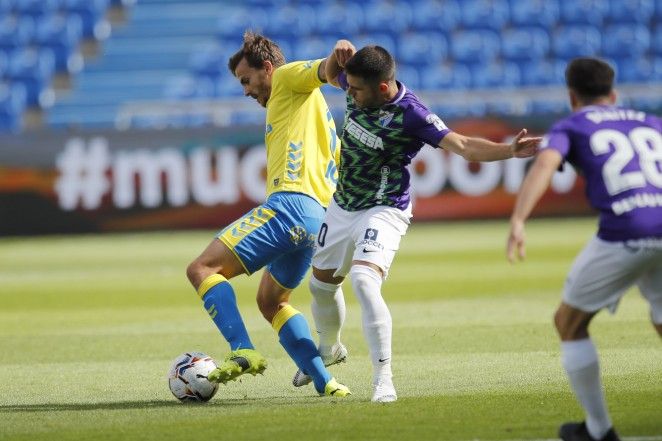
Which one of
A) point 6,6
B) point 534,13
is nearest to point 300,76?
point 534,13

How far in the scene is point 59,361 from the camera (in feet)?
29.6

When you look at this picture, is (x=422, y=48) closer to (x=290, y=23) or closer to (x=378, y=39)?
(x=378, y=39)

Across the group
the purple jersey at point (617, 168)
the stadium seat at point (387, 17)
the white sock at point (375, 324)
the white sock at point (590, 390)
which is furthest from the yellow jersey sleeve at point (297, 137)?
the stadium seat at point (387, 17)

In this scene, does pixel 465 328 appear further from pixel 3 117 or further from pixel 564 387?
pixel 3 117

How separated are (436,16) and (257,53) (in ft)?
65.5

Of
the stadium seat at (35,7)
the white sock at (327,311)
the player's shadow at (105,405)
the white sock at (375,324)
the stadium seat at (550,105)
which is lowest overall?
the stadium seat at (550,105)

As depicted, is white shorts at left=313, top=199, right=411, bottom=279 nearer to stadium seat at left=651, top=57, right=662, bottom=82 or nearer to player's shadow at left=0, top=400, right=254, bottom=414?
player's shadow at left=0, top=400, right=254, bottom=414

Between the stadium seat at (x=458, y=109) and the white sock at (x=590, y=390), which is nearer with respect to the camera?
the white sock at (x=590, y=390)

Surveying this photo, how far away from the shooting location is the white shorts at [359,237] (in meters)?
6.76

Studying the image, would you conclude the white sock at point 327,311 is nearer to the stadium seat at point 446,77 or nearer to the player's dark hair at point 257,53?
the player's dark hair at point 257,53

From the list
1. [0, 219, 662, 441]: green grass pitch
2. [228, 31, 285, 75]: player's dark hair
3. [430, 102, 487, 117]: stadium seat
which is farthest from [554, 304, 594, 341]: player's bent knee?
[430, 102, 487, 117]: stadium seat

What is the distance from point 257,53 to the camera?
738cm

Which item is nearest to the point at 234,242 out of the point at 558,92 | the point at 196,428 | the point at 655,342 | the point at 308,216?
the point at 308,216

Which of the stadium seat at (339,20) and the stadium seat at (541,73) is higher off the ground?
the stadium seat at (339,20)
